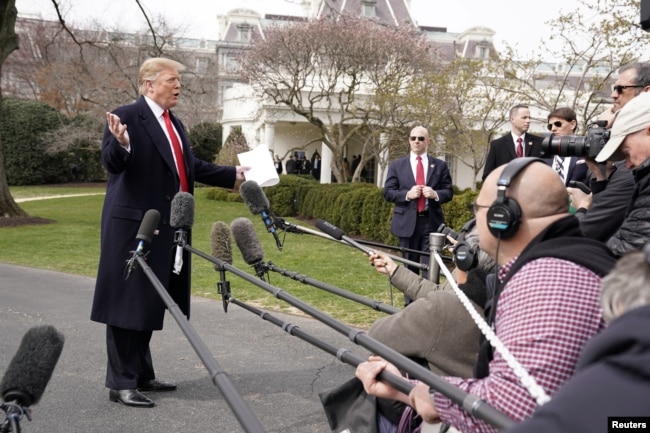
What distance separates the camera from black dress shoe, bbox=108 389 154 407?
5242 mm

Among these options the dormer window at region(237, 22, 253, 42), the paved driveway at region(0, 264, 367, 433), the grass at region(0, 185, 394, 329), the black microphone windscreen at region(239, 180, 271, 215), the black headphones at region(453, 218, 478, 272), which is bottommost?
the grass at region(0, 185, 394, 329)

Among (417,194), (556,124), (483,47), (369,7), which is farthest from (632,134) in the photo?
(483,47)

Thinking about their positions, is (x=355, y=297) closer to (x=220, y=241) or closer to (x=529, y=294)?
(x=220, y=241)

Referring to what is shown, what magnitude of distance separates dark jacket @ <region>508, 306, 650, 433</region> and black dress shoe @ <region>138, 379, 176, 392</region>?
14.8 ft

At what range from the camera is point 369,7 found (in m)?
55.5

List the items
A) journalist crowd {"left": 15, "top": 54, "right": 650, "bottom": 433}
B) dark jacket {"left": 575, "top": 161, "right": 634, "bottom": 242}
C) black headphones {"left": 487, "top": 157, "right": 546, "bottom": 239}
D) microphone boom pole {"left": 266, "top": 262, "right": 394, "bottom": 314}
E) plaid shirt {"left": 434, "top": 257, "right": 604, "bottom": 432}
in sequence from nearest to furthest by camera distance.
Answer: journalist crowd {"left": 15, "top": 54, "right": 650, "bottom": 433}
plaid shirt {"left": 434, "top": 257, "right": 604, "bottom": 432}
black headphones {"left": 487, "top": 157, "right": 546, "bottom": 239}
microphone boom pole {"left": 266, "top": 262, "right": 394, "bottom": 314}
dark jacket {"left": 575, "top": 161, "right": 634, "bottom": 242}

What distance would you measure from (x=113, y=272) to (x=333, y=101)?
2911 centimetres

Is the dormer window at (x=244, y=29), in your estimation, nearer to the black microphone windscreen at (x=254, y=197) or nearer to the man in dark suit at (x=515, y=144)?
the man in dark suit at (x=515, y=144)

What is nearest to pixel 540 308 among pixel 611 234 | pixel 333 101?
pixel 611 234

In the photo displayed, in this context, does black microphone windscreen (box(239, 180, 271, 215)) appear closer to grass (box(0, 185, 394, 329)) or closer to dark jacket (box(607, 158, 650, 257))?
dark jacket (box(607, 158, 650, 257))

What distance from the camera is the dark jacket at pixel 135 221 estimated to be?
5.25m

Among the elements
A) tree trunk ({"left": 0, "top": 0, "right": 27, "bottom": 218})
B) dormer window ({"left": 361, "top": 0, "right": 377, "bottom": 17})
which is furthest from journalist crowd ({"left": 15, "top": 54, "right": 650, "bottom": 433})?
dormer window ({"left": 361, "top": 0, "right": 377, "bottom": 17})

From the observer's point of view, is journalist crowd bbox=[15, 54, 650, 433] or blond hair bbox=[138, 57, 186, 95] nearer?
journalist crowd bbox=[15, 54, 650, 433]

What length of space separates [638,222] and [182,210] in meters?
2.71
